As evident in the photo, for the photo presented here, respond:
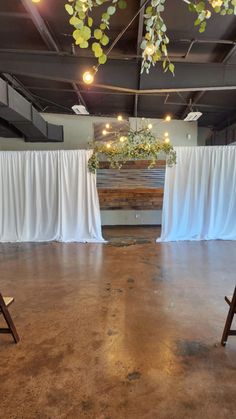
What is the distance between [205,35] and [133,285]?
3.23 m

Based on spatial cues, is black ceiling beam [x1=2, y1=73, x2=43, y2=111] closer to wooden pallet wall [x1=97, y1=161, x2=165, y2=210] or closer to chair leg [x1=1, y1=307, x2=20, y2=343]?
wooden pallet wall [x1=97, y1=161, x2=165, y2=210]

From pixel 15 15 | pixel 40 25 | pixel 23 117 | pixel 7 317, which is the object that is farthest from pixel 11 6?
pixel 7 317

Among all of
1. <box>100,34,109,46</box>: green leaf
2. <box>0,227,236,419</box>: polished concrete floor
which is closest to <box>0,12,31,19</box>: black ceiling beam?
<box>100,34,109,46</box>: green leaf

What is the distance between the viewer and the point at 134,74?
4.20 meters

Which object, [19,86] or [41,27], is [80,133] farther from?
[41,27]

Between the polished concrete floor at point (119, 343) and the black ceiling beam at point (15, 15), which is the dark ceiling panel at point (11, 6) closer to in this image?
the black ceiling beam at point (15, 15)

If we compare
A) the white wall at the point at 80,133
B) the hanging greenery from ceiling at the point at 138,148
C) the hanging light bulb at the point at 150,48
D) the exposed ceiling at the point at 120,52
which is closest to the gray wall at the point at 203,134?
the white wall at the point at 80,133

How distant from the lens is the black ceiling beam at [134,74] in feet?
13.0

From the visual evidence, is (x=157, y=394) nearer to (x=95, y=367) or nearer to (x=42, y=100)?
(x=95, y=367)

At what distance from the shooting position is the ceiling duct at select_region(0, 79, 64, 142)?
4.50m

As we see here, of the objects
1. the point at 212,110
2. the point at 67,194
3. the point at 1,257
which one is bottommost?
the point at 1,257

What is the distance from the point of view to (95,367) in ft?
6.98

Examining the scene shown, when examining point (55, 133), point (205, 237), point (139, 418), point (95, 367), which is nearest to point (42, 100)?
point (55, 133)

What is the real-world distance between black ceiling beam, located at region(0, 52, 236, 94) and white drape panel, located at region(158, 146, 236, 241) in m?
2.29
